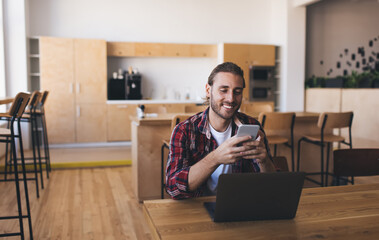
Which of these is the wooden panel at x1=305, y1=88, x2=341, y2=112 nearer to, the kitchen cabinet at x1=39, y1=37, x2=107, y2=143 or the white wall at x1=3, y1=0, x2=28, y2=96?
the kitchen cabinet at x1=39, y1=37, x2=107, y2=143

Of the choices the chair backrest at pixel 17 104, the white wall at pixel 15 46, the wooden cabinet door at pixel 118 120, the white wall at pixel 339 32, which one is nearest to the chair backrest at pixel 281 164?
the chair backrest at pixel 17 104

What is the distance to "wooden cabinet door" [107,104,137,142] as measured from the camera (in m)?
6.83

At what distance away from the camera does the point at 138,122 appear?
144 inches

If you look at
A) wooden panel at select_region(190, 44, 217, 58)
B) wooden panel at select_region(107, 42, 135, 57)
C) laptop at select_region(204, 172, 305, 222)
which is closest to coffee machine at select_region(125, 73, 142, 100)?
wooden panel at select_region(107, 42, 135, 57)

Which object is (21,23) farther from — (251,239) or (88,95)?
(251,239)

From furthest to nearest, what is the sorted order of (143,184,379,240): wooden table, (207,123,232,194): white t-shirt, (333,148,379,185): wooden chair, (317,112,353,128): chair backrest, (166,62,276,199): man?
(317,112,353,128): chair backrest
(333,148,379,185): wooden chair
(207,123,232,194): white t-shirt
(166,62,276,199): man
(143,184,379,240): wooden table

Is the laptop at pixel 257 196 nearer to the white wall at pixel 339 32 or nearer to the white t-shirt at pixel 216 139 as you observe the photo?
the white t-shirt at pixel 216 139

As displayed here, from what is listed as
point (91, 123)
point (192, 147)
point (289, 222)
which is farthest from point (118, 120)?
point (289, 222)

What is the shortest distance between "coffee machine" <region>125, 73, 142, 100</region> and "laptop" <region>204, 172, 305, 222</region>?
5937 mm

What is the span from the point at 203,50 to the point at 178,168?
604 cm

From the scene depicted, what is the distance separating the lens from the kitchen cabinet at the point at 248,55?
7207 mm

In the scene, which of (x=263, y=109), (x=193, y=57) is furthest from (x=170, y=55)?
(x=263, y=109)

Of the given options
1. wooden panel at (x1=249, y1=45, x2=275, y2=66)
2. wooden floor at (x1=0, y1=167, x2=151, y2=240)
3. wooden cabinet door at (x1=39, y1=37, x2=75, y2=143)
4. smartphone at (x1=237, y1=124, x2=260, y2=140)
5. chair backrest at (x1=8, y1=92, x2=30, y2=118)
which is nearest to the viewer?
smartphone at (x1=237, y1=124, x2=260, y2=140)

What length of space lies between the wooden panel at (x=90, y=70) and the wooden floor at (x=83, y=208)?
7.05ft
